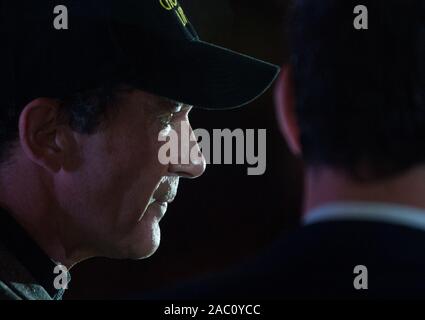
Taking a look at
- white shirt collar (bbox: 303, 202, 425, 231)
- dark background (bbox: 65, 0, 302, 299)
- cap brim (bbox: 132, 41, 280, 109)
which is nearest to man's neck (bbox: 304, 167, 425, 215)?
white shirt collar (bbox: 303, 202, 425, 231)

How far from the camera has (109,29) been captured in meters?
1.06

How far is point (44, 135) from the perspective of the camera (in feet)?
3.55

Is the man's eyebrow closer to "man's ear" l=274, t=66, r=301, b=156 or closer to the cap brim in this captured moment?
the cap brim

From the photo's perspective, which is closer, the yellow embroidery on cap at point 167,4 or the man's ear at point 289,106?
the man's ear at point 289,106

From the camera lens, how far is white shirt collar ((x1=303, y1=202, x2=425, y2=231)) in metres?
0.60

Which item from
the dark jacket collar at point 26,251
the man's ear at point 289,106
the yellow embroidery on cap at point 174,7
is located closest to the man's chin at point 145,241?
the dark jacket collar at point 26,251

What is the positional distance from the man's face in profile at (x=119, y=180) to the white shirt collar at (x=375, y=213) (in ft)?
1.83

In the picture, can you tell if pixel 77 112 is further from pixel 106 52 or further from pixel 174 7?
pixel 174 7

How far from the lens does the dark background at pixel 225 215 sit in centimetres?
148

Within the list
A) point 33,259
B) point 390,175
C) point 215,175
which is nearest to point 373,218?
point 390,175

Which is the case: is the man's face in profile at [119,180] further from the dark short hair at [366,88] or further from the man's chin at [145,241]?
the dark short hair at [366,88]

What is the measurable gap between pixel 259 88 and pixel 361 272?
59 cm

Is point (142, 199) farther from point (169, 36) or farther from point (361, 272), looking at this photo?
point (361, 272)

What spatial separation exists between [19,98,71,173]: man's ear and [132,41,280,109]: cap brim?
134 millimetres
